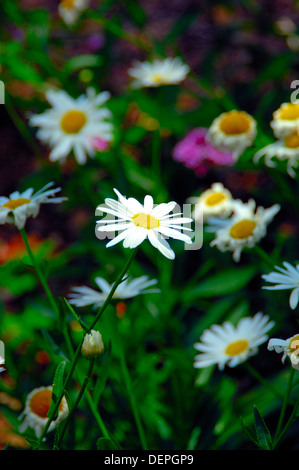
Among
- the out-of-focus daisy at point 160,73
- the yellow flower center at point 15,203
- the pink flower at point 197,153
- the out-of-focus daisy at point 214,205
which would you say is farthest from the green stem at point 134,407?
the out-of-focus daisy at point 160,73

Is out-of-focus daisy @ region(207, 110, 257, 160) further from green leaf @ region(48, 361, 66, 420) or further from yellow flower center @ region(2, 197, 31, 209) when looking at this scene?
green leaf @ region(48, 361, 66, 420)

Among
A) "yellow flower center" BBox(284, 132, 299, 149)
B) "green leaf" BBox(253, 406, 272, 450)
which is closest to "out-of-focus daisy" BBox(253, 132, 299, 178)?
"yellow flower center" BBox(284, 132, 299, 149)

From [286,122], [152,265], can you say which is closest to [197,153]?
[152,265]

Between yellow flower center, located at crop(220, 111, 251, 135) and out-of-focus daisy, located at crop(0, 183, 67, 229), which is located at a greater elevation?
out-of-focus daisy, located at crop(0, 183, 67, 229)

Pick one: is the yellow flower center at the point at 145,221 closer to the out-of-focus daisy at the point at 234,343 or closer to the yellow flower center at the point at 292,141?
the out-of-focus daisy at the point at 234,343

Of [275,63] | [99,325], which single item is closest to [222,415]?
[99,325]
